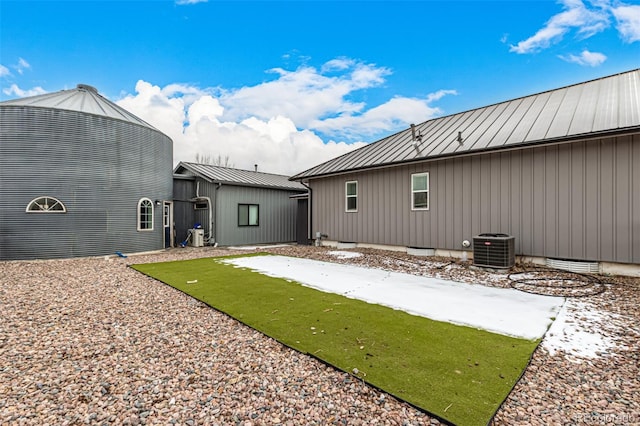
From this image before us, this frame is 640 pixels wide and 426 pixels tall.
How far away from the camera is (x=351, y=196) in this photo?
1132 centimetres

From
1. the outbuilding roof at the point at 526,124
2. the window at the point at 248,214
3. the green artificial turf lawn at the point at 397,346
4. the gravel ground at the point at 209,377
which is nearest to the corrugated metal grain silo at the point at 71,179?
the window at the point at 248,214

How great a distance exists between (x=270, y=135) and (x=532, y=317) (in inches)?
1163

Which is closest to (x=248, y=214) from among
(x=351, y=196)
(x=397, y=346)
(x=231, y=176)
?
(x=231, y=176)

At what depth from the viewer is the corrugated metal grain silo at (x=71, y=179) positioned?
8.71 m

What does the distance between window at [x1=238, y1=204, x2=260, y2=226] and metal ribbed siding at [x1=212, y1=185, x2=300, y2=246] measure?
148 mm

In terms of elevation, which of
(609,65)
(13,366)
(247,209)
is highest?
(609,65)

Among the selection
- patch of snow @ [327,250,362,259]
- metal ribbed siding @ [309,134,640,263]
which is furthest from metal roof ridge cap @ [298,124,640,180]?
patch of snow @ [327,250,362,259]

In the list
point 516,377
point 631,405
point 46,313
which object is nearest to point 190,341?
point 46,313

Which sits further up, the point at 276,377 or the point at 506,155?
the point at 506,155

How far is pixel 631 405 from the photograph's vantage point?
6.88 ft

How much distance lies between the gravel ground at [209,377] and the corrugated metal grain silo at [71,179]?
567cm

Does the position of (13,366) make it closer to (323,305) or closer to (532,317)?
(323,305)

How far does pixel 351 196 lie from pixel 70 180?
9.03 m

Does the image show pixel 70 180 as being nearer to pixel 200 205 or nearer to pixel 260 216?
pixel 200 205
